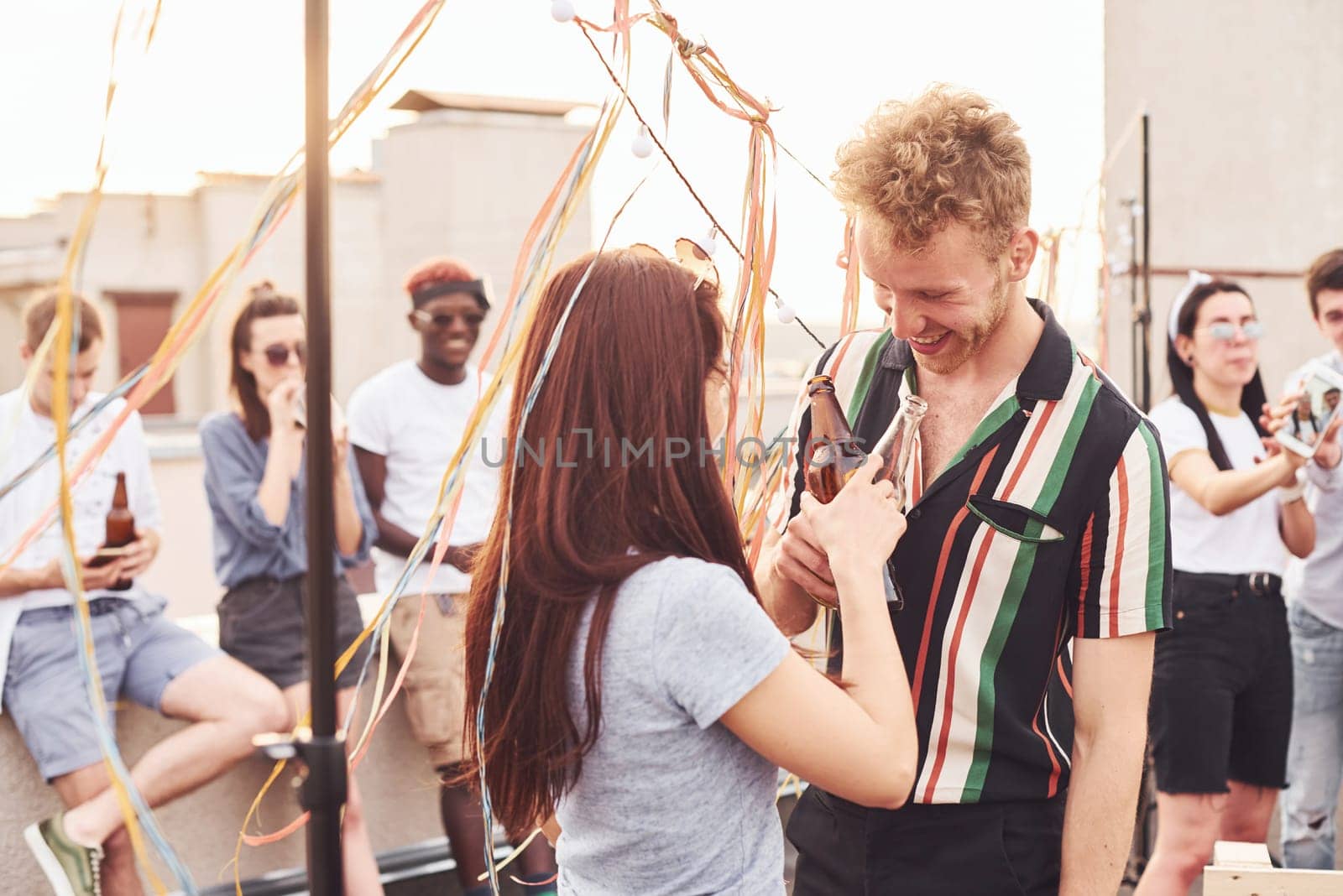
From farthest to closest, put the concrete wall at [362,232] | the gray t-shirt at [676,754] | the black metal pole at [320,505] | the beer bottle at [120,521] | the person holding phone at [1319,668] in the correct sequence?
1. the concrete wall at [362,232]
2. the person holding phone at [1319,668]
3. the beer bottle at [120,521]
4. the gray t-shirt at [676,754]
5. the black metal pole at [320,505]

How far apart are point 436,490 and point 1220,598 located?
1992mm

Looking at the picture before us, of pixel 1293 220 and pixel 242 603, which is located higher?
pixel 1293 220

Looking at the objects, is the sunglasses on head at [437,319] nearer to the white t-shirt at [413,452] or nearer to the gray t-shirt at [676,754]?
the white t-shirt at [413,452]

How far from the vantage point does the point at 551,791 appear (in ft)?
4.14

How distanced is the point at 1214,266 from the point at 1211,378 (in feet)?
8.74

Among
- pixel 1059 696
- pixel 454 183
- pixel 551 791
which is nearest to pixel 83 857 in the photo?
pixel 551 791

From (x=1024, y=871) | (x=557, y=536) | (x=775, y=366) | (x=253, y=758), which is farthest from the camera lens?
(x=775, y=366)

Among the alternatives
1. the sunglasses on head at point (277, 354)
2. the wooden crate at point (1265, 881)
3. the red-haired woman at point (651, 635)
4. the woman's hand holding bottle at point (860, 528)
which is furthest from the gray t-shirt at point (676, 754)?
the sunglasses on head at point (277, 354)

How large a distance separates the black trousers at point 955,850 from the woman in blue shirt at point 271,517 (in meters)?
1.69

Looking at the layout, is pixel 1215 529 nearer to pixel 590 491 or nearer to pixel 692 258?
pixel 692 258

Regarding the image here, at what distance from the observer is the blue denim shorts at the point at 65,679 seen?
7.93 feet

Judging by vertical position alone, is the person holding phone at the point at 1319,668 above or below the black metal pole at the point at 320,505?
below

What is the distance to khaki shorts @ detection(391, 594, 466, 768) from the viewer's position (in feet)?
9.84

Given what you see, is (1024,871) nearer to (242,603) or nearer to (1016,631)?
(1016,631)
